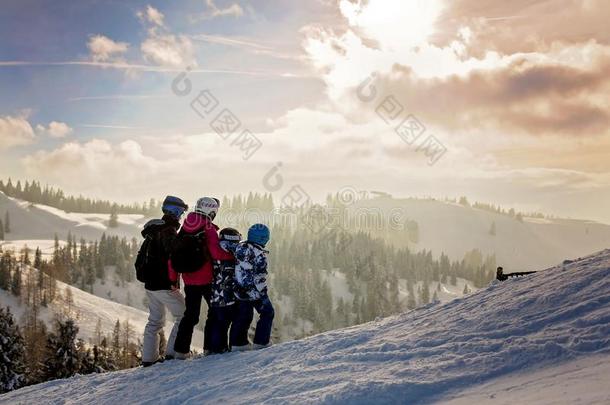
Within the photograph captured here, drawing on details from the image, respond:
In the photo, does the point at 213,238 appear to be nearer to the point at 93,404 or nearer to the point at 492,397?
the point at 93,404

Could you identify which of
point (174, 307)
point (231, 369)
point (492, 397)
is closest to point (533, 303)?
point (492, 397)

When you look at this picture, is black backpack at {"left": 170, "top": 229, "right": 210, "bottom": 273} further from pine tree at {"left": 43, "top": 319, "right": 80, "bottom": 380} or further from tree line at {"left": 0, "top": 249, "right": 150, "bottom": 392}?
tree line at {"left": 0, "top": 249, "right": 150, "bottom": 392}

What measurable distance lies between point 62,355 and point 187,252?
118ft

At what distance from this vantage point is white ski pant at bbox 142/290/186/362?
9.09 meters

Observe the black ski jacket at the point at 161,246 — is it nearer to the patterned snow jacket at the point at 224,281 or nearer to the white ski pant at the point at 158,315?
the white ski pant at the point at 158,315

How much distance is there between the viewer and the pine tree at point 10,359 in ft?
125

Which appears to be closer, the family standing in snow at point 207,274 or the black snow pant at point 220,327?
the family standing in snow at point 207,274

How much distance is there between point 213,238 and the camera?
8.83m

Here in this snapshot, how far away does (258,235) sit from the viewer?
344 inches

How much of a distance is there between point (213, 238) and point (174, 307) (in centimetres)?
153

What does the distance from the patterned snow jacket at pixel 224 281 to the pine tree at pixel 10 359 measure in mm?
37441

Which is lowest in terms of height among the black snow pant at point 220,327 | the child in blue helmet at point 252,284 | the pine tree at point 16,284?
the pine tree at point 16,284

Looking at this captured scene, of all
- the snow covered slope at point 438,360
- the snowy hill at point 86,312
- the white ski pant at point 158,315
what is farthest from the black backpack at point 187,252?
the snowy hill at point 86,312

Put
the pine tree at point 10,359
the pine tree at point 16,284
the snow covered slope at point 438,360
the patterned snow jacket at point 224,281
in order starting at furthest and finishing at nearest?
the pine tree at point 16,284, the pine tree at point 10,359, the patterned snow jacket at point 224,281, the snow covered slope at point 438,360
